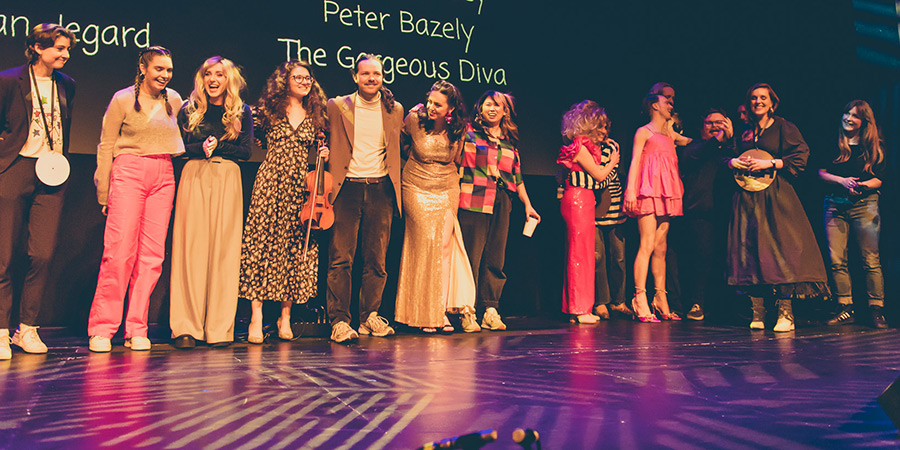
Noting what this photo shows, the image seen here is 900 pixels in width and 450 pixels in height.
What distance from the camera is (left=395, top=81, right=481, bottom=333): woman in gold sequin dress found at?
4523 millimetres

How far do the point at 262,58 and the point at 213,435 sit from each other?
3.47 metres

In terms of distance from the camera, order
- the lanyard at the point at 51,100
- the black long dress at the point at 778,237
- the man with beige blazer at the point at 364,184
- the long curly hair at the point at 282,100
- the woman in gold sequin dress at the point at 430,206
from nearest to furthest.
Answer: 1. the lanyard at the point at 51,100
2. the long curly hair at the point at 282,100
3. the man with beige blazer at the point at 364,184
4. the woman in gold sequin dress at the point at 430,206
5. the black long dress at the point at 778,237

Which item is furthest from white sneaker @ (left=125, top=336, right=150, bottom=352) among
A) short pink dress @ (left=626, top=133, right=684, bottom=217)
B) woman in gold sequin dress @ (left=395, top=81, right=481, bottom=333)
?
short pink dress @ (left=626, top=133, right=684, bottom=217)

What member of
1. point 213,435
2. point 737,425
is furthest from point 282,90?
point 737,425

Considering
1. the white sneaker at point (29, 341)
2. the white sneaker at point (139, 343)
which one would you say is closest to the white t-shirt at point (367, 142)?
the white sneaker at point (139, 343)

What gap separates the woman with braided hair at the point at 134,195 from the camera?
376 cm

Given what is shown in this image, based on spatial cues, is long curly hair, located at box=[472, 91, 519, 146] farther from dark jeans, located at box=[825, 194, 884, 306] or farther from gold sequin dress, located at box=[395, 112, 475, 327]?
dark jeans, located at box=[825, 194, 884, 306]

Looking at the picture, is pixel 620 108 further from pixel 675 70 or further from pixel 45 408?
pixel 45 408

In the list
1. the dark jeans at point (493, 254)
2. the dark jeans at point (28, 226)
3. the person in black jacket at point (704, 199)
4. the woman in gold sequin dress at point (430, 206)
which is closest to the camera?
the dark jeans at point (28, 226)

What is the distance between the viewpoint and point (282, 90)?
13.7 ft

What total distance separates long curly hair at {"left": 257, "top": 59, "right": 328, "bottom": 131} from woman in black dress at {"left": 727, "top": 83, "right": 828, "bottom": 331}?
2836 millimetres

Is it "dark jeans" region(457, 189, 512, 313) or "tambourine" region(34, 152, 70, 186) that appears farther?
"dark jeans" region(457, 189, 512, 313)

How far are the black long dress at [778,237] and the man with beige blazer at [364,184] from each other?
2.43 m

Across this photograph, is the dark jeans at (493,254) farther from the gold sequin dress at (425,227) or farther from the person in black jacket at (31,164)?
the person in black jacket at (31,164)
